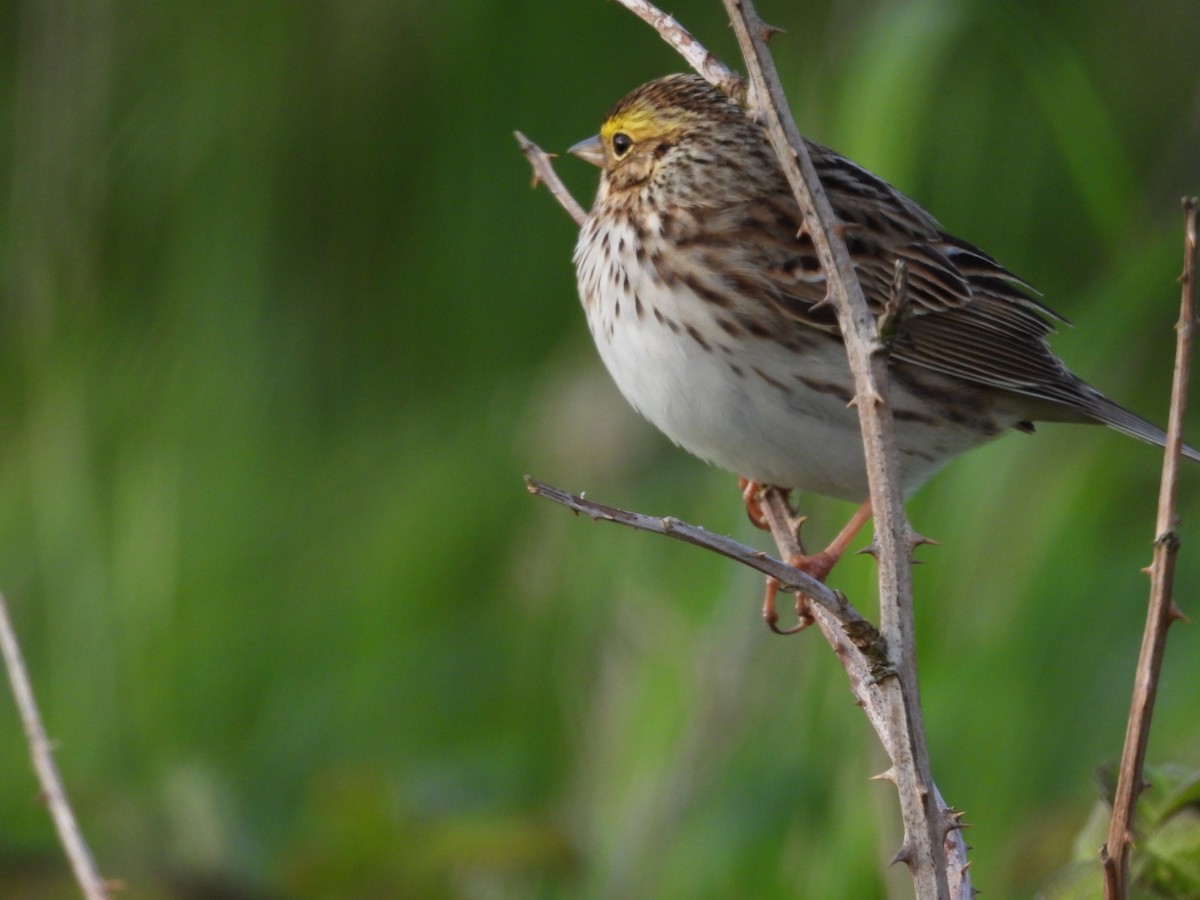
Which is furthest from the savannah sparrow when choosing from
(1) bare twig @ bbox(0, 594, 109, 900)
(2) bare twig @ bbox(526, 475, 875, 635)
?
(2) bare twig @ bbox(526, 475, 875, 635)

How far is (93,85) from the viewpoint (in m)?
4.80

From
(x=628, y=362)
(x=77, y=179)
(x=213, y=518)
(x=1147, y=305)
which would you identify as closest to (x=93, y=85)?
(x=77, y=179)

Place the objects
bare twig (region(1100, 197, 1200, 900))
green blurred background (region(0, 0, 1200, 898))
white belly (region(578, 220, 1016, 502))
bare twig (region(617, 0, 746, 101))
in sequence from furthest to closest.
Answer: green blurred background (region(0, 0, 1200, 898)), white belly (region(578, 220, 1016, 502)), bare twig (region(617, 0, 746, 101)), bare twig (region(1100, 197, 1200, 900))

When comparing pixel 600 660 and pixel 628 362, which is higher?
pixel 628 362

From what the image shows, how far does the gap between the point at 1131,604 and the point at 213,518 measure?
2.36 meters

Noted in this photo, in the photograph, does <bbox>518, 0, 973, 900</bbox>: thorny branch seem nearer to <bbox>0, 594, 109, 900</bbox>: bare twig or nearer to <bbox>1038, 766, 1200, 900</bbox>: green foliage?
<bbox>1038, 766, 1200, 900</bbox>: green foliage

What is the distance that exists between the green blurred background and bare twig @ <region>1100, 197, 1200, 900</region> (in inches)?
59.4

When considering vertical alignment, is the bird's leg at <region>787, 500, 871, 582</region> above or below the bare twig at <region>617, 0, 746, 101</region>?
below

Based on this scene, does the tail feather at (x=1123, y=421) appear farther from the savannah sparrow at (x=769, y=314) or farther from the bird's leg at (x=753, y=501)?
the bird's leg at (x=753, y=501)

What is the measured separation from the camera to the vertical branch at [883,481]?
4.65ft

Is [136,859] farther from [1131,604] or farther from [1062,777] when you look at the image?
[1131,604]

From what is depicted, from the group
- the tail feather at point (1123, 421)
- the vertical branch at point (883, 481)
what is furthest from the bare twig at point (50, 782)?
the tail feather at point (1123, 421)

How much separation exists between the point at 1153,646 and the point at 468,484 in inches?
144

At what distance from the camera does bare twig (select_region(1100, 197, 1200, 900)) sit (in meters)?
1.26
